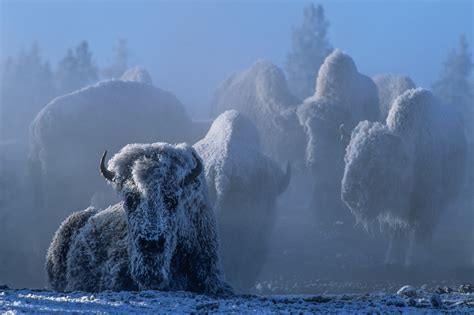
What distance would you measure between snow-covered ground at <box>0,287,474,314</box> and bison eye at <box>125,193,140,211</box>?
36.7 inches

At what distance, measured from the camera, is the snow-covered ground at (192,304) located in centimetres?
389

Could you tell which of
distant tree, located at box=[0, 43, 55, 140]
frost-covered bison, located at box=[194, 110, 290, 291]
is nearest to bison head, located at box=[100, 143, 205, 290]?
frost-covered bison, located at box=[194, 110, 290, 291]

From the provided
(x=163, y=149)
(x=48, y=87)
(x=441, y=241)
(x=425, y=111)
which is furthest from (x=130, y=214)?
(x=48, y=87)

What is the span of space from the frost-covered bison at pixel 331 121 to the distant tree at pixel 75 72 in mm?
17938

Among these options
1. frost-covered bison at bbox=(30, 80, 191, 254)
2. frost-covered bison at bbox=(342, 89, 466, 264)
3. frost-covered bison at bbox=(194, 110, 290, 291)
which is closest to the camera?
frost-covered bison at bbox=(194, 110, 290, 291)

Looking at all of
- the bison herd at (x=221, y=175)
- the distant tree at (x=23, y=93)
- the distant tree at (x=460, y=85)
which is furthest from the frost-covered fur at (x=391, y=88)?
the distant tree at (x=23, y=93)

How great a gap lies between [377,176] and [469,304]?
296 inches

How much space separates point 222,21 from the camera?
147 metres

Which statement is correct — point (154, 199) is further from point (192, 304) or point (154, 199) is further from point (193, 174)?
point (192, 304)

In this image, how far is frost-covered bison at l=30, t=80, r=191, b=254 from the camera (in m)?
12.9

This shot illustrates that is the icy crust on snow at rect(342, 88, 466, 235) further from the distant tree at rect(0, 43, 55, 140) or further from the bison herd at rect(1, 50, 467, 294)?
the distant tree at rect(0, 43, 55, 140)

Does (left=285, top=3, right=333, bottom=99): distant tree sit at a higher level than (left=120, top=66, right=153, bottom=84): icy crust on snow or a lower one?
higher

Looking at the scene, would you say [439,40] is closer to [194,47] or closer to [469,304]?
[194,47]

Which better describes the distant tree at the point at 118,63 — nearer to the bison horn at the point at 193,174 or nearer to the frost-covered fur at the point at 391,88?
the frost-covered fur at the point at 391,88
